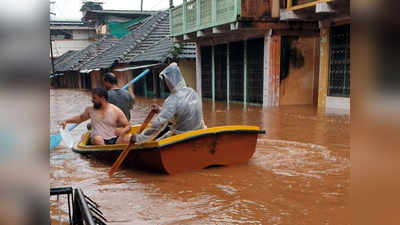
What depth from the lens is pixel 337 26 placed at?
11.2 meters

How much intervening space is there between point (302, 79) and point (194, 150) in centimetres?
972

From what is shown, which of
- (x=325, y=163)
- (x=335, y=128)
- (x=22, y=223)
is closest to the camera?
(x=22, y=223)

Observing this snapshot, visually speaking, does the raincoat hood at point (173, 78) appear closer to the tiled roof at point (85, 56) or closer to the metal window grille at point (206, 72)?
the metal window grille at point (206, 72)

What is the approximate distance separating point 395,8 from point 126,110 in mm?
5903

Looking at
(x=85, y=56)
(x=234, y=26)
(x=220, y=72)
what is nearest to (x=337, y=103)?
(x=234, y=26)

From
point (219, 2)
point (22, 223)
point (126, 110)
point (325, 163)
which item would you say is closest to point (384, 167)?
point (22, 223)

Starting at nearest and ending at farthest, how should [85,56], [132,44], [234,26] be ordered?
[234,26], [132,44], [85,56]

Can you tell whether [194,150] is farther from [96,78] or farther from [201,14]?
[96,78]

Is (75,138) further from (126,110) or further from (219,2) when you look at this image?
(219,2)

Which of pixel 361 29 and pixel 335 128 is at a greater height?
pixel 361 29

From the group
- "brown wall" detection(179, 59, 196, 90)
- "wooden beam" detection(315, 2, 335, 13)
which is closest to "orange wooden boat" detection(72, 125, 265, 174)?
"wooden beam" detection(315, 2, 335, 13)

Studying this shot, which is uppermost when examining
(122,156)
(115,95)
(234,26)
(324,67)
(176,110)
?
(234,26)

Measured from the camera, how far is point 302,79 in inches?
535

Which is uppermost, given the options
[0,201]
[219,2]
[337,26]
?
[219,2]
